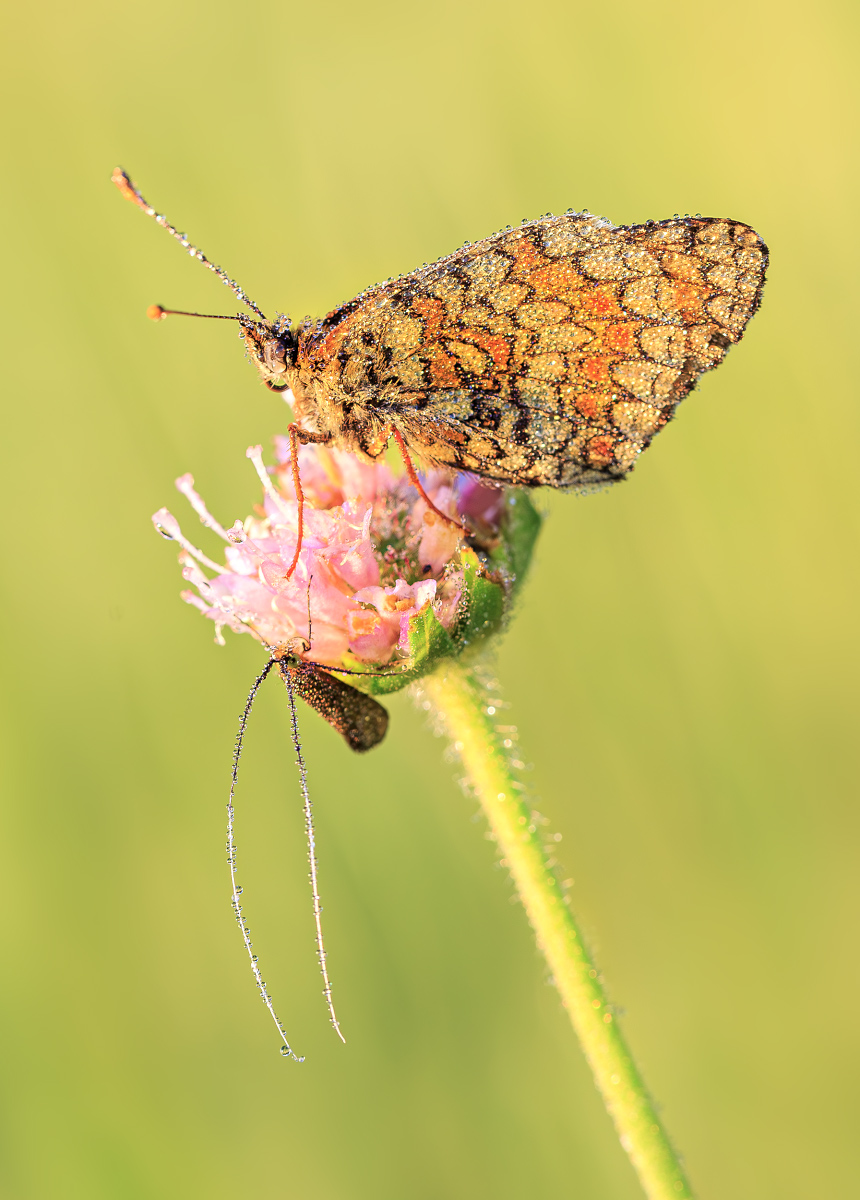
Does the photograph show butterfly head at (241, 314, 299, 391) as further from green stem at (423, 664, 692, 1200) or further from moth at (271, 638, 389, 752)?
green stem at (423, 664, 692, 1200)

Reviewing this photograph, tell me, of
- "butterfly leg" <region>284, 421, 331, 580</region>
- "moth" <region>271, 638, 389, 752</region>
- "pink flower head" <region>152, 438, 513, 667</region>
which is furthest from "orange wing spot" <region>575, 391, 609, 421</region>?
"moth" <region>271, 638, 389, 752</region>

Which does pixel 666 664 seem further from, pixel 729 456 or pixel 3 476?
pixel 3 476

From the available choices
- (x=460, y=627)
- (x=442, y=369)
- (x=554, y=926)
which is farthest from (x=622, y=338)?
(x=554, y=926)

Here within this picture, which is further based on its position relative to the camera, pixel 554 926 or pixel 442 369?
pixel 442 369

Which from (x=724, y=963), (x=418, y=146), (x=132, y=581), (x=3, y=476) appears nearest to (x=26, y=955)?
(x=132, y=581)

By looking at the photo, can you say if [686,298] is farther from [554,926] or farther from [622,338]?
[554,926]

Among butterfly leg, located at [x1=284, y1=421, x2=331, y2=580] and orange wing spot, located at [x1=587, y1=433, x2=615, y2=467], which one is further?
butterfly leg, located at [x1=284, y1=421, x2=331, y2=580]
